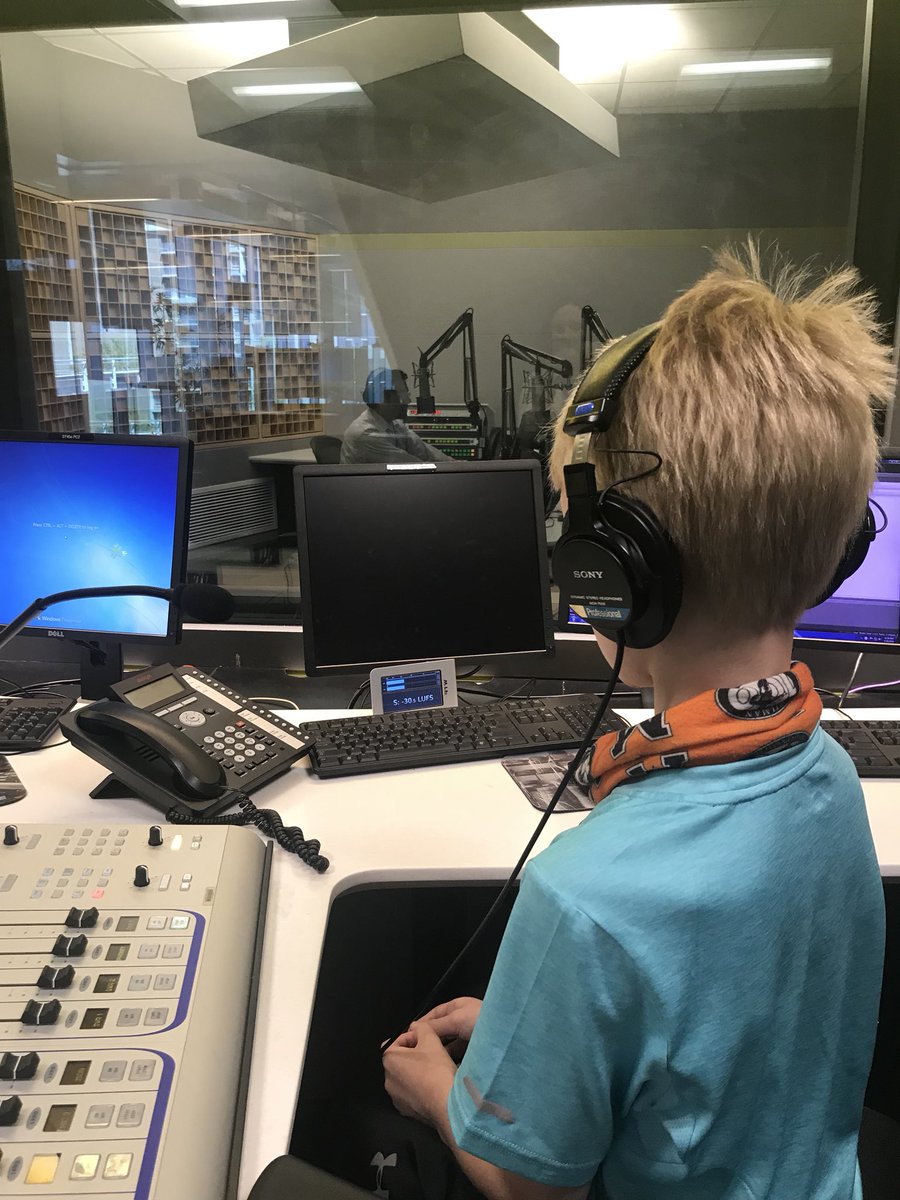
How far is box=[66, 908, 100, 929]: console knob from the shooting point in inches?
31.2

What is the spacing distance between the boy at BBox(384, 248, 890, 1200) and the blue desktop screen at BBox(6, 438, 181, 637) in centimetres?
97

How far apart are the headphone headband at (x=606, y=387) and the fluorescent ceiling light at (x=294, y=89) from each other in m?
1.96

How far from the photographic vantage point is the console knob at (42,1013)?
0.68 m

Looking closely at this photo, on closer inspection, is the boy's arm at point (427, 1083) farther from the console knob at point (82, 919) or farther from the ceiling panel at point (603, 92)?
the ceiling panel at point (603, 92)

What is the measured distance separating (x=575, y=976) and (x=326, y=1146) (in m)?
0.85

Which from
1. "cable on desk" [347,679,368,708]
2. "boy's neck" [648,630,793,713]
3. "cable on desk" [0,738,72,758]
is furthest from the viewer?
"cable on desk" [347,679,368,708]

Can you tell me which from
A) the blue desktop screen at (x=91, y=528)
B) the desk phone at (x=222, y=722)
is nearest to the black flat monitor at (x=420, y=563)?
the desk phone at (x=222, y=722)

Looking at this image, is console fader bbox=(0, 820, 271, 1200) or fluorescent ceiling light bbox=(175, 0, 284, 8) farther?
fluorescent ceiling light bbox=(175, 0, 284, 8)

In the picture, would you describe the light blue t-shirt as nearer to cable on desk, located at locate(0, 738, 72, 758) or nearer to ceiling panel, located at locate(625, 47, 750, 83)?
cable on desk, located at locate(0, 738, 72, 758)

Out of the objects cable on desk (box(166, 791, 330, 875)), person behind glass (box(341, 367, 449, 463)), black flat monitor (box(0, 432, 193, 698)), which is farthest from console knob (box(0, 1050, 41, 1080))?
person behind glass (box(341, 367, 449, 463))

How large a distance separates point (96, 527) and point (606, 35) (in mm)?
1765

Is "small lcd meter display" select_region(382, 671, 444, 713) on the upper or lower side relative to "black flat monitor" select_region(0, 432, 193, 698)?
lower

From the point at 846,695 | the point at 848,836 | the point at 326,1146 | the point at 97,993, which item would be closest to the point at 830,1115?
the point at 848,836

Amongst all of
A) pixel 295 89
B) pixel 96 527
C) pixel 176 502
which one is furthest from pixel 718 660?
pixel 295 89
